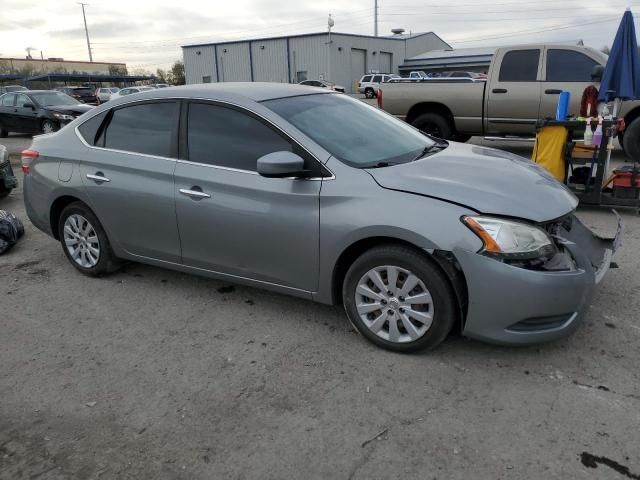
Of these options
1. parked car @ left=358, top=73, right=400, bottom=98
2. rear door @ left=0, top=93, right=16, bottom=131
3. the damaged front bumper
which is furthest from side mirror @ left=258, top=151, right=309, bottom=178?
parked car @ left=358, top=73, right=400, bottom=98

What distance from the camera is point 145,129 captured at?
4207 mm

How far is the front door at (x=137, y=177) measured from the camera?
4.02m

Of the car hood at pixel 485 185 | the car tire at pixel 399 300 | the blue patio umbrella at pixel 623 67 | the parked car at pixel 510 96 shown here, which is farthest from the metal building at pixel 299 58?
the car tire at pixel 399 300

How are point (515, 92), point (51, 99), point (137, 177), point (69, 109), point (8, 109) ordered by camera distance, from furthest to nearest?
point (8, 109)
point (51, 99)
point (69, 109)
point (515, 92)
point (137, 177)

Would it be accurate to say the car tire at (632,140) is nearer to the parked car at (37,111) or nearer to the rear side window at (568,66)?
the rear side window at (568,66)

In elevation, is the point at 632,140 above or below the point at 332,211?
below

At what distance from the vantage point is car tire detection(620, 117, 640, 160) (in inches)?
333

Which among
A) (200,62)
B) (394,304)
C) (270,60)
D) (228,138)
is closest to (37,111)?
(228,138)

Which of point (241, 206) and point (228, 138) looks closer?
point (241, 206)

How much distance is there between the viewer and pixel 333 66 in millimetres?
51094

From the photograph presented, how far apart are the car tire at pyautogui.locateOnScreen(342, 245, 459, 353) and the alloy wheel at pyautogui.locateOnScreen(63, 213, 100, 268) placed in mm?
2492

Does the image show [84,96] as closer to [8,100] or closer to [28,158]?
[8,100]

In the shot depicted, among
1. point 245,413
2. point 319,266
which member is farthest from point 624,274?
point 245,413

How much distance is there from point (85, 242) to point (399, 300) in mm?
2985
